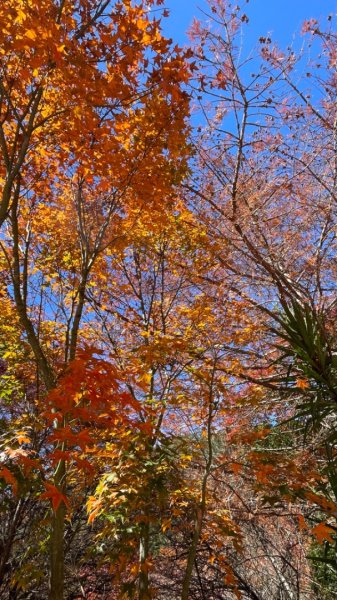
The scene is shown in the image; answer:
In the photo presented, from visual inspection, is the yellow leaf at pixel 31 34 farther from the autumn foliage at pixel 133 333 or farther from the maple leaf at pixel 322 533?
the maple leaf at pixel 322 533

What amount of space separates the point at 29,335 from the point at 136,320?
10.3 feet

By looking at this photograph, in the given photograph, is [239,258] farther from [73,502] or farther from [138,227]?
[73,502]

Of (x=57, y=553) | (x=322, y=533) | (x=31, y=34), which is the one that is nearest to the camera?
(x=322, y=533)

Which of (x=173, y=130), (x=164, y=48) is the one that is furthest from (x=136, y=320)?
(x=164, y=48)

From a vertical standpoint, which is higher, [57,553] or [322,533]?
[322,533]

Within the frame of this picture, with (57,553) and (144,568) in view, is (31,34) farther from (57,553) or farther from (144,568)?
(144,568)

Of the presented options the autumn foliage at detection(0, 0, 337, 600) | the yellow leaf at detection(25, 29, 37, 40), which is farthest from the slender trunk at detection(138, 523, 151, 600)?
the yellow leaf at detection(25, 29, 37, 40)

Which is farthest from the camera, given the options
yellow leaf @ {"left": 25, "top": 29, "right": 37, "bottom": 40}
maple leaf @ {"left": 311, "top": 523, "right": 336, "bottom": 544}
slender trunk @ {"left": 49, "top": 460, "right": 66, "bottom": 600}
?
slender trunk @ {"left": 49, "top": 460, "right": 66, "bottom": 600}

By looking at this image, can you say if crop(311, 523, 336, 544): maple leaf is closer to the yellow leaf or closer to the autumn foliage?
the autumn foliage

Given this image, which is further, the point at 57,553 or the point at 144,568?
the point at 144,568

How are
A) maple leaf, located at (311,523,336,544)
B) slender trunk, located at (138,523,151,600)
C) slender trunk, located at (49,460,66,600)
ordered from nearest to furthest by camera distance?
maple leaf, located at (311,523,336,544) < slender trunk, located at (49,460,66,600) < slender trunk, located at (138,523,151,600)

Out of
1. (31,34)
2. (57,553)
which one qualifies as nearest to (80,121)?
(31,34)

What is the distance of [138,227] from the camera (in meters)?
6.21

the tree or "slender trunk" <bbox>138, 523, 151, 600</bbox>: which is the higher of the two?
the tree
